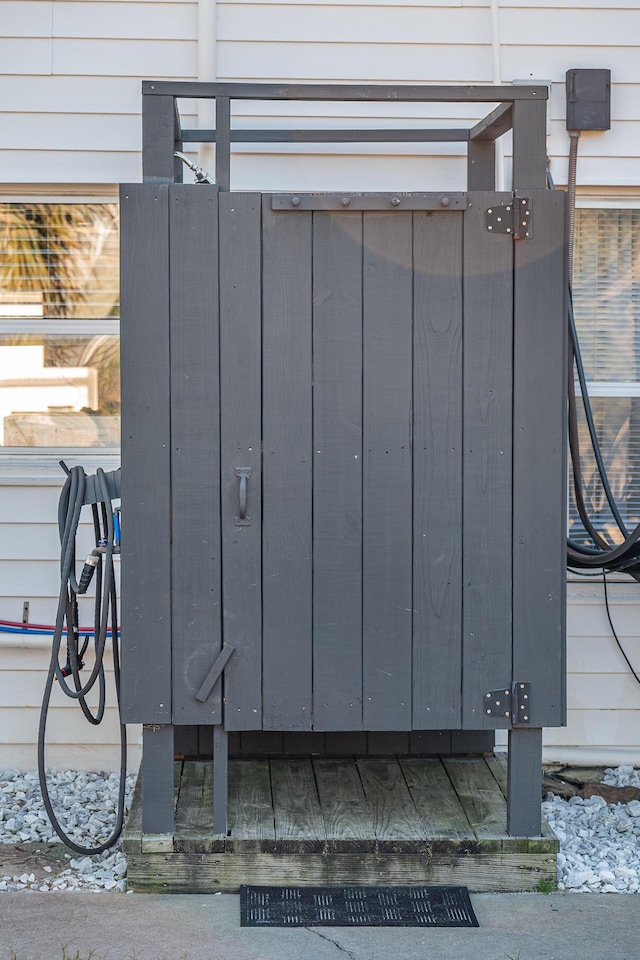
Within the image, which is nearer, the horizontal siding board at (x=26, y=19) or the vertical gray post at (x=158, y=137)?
the vertical gray post at (x=158, y=137)

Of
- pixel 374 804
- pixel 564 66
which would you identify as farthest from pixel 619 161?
pixel 374 804

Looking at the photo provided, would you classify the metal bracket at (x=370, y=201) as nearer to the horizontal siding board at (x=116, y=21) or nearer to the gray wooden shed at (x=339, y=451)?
the gray wooden shed at (x=339, y=451)

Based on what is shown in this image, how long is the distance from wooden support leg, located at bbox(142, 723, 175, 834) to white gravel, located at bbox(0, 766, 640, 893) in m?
0.23

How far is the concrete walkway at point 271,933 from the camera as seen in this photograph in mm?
2457

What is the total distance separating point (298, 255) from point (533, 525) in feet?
3.48

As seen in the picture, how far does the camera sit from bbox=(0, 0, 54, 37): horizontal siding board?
12.0 ft

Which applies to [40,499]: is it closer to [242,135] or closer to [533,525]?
[242,135]

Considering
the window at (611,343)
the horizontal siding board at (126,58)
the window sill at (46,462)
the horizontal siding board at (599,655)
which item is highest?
the horizontal siding board at (126,58)

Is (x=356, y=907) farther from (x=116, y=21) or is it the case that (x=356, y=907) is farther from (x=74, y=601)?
(x=116, y=21)

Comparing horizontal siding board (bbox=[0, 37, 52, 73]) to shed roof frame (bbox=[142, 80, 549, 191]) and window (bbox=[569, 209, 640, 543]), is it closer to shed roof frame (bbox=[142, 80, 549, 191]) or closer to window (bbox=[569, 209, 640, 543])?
shed roof frame (bbox=[142, 80, 549, 191])

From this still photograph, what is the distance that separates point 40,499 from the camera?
376cm

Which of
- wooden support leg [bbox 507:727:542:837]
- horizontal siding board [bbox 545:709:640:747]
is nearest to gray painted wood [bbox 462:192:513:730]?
wooden support leg [bbox 507:727:542:837]

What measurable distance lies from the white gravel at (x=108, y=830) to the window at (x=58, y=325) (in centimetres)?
136

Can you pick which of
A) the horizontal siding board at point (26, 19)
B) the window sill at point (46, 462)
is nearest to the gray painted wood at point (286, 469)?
the window sill at point (46, 462)
